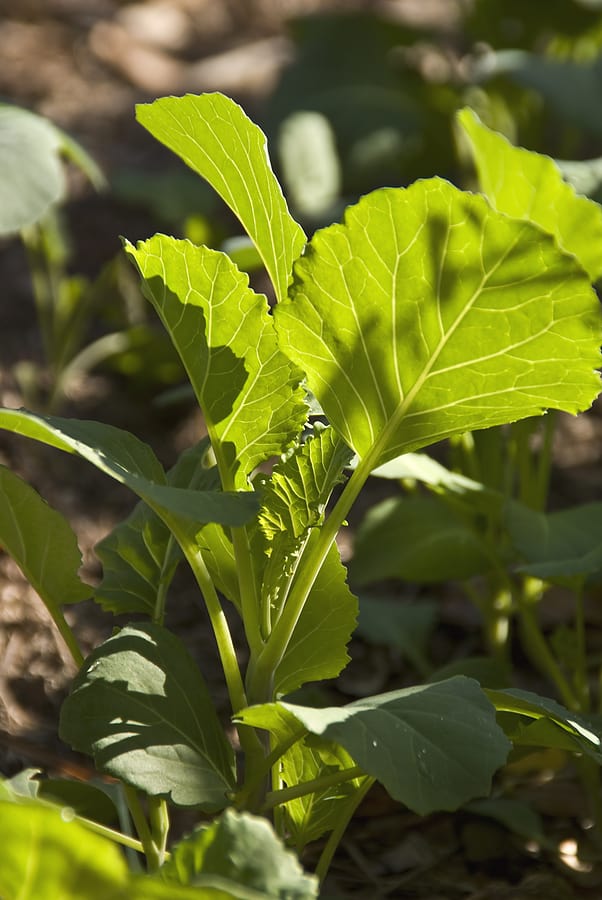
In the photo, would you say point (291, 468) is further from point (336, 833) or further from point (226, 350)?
point (336, 833)

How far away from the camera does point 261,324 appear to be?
90 cm

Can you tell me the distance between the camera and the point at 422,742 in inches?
30.1

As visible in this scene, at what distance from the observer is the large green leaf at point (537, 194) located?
98cm

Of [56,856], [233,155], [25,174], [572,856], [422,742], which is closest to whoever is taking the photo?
[56,856]

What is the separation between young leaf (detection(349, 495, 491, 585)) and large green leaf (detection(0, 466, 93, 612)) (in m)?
0.52

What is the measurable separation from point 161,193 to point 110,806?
5.26 feet

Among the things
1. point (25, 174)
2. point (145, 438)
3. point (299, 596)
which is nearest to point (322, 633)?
point (299, 596)

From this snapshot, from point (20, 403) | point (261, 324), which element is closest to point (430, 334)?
point (261, 324)

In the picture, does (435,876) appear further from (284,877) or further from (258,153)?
(258,153)

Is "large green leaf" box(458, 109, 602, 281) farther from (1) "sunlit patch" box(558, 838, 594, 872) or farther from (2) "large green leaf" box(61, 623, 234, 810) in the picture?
(1) "sunlit patch" box(558, 838, 594, 872)

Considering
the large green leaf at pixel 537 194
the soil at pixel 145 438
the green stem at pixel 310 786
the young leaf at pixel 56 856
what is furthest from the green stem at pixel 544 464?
the young leaf at pixel 56 856

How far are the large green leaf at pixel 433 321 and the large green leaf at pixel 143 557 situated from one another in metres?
0.21

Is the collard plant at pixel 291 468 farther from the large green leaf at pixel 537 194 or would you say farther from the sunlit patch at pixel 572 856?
the sunlit patch at pixel 572 856

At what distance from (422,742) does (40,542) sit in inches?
15.6
